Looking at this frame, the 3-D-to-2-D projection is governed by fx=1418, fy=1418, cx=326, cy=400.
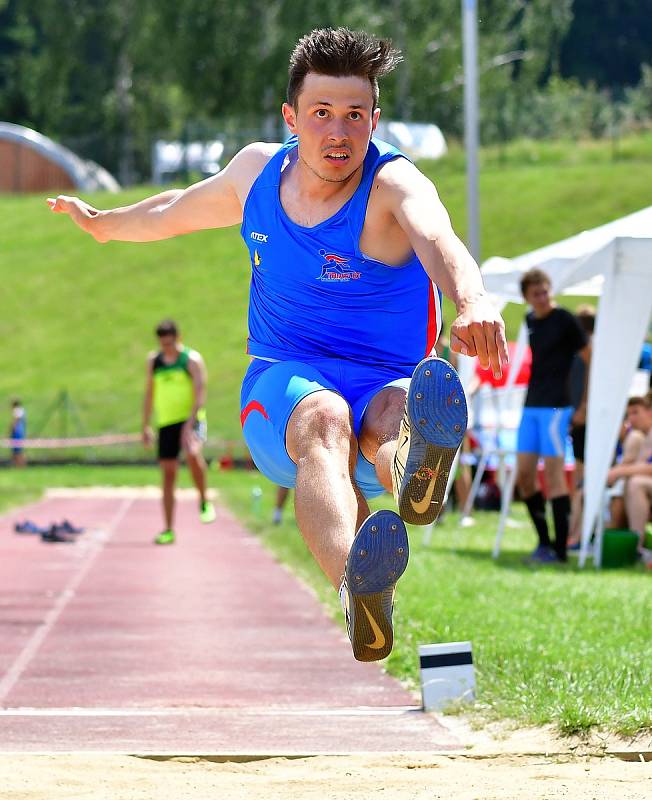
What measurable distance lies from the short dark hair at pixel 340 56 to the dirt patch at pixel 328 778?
213 centimetres

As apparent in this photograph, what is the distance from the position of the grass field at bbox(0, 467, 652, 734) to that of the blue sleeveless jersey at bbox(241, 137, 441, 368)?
160 centimetres

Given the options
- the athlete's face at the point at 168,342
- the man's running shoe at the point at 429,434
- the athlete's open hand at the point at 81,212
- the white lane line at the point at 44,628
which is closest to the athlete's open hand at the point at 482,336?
the man's running shoe at the point at 429,434

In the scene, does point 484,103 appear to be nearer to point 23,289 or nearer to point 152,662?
point 23,289

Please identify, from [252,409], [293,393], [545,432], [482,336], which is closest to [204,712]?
[252,409]

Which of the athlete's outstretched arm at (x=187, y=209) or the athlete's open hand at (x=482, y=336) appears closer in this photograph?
the athlete's open hand at (x=482, y=336)

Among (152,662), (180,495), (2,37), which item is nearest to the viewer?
(152,662)

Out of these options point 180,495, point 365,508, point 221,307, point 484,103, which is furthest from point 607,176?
point 365,508

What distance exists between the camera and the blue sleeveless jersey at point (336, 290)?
440 cm

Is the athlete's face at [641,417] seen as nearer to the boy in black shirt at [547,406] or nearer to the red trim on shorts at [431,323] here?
the boy in black shirt at [547,406]

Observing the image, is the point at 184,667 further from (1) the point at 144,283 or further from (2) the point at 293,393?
(1) the point at 144,283

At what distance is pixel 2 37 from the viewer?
72.1 meters

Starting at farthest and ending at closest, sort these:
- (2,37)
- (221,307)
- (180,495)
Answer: (2,37) < (221,307) < (180,495)

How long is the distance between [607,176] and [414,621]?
39701 mm

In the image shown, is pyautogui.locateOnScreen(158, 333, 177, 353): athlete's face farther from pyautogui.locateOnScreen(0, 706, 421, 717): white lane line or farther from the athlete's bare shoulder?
the athlete's bare shoulder
